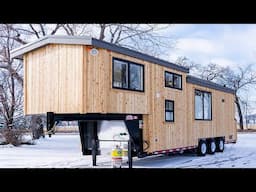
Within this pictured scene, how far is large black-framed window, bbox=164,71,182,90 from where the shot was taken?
1203 centimetres

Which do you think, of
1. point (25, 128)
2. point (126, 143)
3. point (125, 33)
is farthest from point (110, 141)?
point (125, 33)

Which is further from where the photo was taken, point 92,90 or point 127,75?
point 127,75

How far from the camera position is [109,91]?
948 cm

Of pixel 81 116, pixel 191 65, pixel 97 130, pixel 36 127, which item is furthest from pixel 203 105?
pixel 191 65

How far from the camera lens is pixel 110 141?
1076 centimetres

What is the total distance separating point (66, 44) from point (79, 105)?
152 cm

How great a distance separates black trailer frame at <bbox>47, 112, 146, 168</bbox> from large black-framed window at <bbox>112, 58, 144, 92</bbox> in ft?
2.50

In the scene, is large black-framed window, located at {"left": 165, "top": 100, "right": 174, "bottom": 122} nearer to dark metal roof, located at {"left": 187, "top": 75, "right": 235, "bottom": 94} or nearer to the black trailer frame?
the black trailer frame

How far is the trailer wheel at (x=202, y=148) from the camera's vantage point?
1366 cm

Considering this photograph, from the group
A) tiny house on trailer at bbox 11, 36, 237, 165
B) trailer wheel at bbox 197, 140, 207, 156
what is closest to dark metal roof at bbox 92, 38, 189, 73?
tiny house on trailer at bbox 11, 36, 237, 165

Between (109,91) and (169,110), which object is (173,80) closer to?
(169,110)

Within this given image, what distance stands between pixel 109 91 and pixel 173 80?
351cm

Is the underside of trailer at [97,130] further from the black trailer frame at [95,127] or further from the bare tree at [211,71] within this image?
the bare tree at [211,71]
